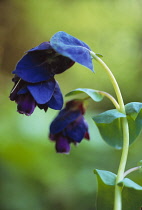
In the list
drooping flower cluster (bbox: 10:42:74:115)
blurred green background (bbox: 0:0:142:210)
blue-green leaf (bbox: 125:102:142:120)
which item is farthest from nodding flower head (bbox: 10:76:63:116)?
blurred green background (bbox: 0:0:142:210)

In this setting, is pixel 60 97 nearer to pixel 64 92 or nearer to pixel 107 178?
pixel 107 178

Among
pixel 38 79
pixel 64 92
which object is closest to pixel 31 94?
pixel 38 79

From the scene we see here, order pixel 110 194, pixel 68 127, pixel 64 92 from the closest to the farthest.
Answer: pixel 68 127 < pixel 110 194 < pixel 64 92

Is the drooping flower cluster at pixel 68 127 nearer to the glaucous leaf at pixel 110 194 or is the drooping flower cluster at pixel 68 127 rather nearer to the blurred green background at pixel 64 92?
the glaucous leaf at pixel 110 194

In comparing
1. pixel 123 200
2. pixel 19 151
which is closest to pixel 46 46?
pixel 123 200

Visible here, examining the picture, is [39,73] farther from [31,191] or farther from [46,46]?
[31,191]

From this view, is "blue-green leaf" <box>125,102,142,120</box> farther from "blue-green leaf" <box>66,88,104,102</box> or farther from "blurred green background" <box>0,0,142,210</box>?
"blurred green background" <box>0,0,142,210</box>
